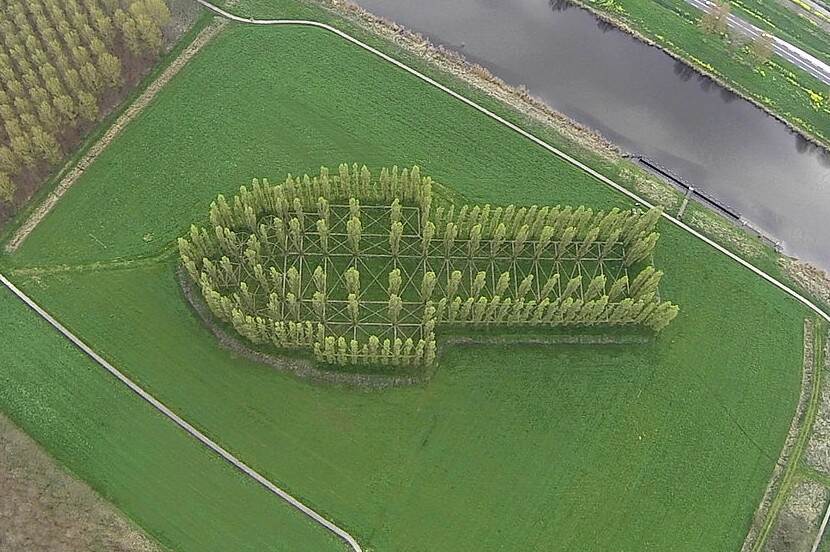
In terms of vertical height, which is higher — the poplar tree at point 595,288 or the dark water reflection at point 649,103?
the dark water reflection at point 649,103

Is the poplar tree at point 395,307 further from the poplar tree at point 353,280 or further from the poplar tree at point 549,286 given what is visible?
the poplar tree at point 549,286

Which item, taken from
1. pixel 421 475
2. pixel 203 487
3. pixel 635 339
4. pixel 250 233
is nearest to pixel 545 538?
pixel 421 475

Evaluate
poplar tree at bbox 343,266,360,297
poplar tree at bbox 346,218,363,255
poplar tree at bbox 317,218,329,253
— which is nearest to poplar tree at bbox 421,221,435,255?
poplar tree at bbox 346,218,363,255

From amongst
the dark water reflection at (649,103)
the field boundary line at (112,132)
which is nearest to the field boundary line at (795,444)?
the dark water reflection at (649,103)

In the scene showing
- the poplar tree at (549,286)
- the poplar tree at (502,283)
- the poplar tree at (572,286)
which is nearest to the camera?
the poplar tree at (549,286)

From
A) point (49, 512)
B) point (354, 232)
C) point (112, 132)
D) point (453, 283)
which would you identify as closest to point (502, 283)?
point (453, 283)

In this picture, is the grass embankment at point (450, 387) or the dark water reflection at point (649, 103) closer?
the grass embankment at point (450, 387)

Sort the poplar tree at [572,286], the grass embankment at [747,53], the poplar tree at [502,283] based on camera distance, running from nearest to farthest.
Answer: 1. the poplar tree at [572,286]
2. the poplar tree at [502,283]
3. the grass embankment at [747,53]
